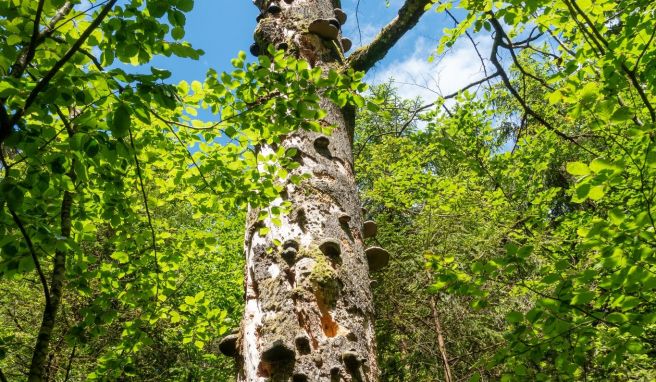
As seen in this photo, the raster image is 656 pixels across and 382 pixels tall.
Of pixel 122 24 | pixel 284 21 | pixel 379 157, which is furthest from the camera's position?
pixel 379 157

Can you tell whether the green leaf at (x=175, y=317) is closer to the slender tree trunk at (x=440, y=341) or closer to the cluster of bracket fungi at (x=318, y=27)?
the cluster of bracket fungi at (x=318, y=27)

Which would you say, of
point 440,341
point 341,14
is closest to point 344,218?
point 341,14

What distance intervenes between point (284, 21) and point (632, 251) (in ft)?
9.63

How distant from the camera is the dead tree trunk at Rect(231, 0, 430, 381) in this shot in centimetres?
195

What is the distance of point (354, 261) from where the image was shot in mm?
2434

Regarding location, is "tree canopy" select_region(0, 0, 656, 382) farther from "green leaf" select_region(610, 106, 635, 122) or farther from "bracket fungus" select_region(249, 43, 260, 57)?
"bracket fungus" select_region(249, 43, 260, 57)

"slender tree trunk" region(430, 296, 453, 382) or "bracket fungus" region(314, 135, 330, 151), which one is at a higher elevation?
"bracket fungus" region(314, 135, 330, 151)

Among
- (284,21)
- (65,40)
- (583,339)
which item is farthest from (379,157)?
(65,40)

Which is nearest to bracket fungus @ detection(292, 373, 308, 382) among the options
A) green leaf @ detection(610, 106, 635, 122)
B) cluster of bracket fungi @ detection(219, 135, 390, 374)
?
cluster of bracket fungi @ detection(219, 135, 390, 374)

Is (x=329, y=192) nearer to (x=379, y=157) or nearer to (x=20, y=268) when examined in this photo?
(x=20, y=268)

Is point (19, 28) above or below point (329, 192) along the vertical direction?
above

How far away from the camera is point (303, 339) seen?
1950 millimetres

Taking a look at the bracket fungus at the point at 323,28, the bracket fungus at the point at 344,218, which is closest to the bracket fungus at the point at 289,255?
the bracket fungus at the point at 344,218

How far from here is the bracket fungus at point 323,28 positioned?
344 centimetres
